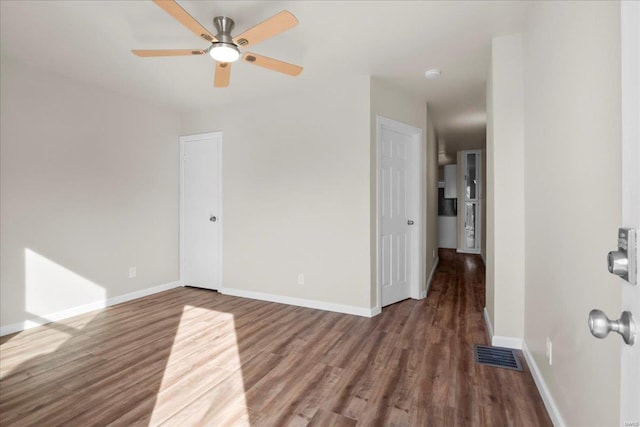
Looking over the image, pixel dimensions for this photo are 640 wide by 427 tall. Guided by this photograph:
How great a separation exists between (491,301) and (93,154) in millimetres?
4509

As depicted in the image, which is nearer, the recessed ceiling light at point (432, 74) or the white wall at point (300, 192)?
the recessed ceiling light at point (432, 74)

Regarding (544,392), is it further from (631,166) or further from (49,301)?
(49,301)

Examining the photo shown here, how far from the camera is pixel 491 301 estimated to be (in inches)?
108

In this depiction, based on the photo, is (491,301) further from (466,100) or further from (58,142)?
(58,142)

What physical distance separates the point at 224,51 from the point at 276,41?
1.84 feet

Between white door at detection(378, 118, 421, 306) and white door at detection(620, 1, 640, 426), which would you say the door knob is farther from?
white door at detection(378, 118, 421, 306)

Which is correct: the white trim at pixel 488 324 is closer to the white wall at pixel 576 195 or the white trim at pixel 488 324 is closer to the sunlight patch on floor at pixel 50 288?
the white wall at pixel 576 195

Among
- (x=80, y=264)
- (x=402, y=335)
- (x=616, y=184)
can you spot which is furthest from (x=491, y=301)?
(x=80, y=264)

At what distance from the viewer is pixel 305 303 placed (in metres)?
3.64

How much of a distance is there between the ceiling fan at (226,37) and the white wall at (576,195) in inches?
57.1

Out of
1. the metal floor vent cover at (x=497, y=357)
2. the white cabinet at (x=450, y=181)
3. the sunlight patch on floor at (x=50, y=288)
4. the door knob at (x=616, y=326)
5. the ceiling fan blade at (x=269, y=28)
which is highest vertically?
the ceiling fan blade at (x=269, y=28)

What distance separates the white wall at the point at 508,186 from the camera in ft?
7.99

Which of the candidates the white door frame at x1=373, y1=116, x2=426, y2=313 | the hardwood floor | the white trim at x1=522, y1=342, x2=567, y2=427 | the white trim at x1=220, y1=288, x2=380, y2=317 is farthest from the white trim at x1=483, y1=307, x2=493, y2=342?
the white trim at x1=220, y1=288, x2=380, y2=317

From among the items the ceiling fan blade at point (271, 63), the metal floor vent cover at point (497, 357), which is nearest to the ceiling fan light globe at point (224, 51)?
the ceiling fan blade at point (271, 63)
